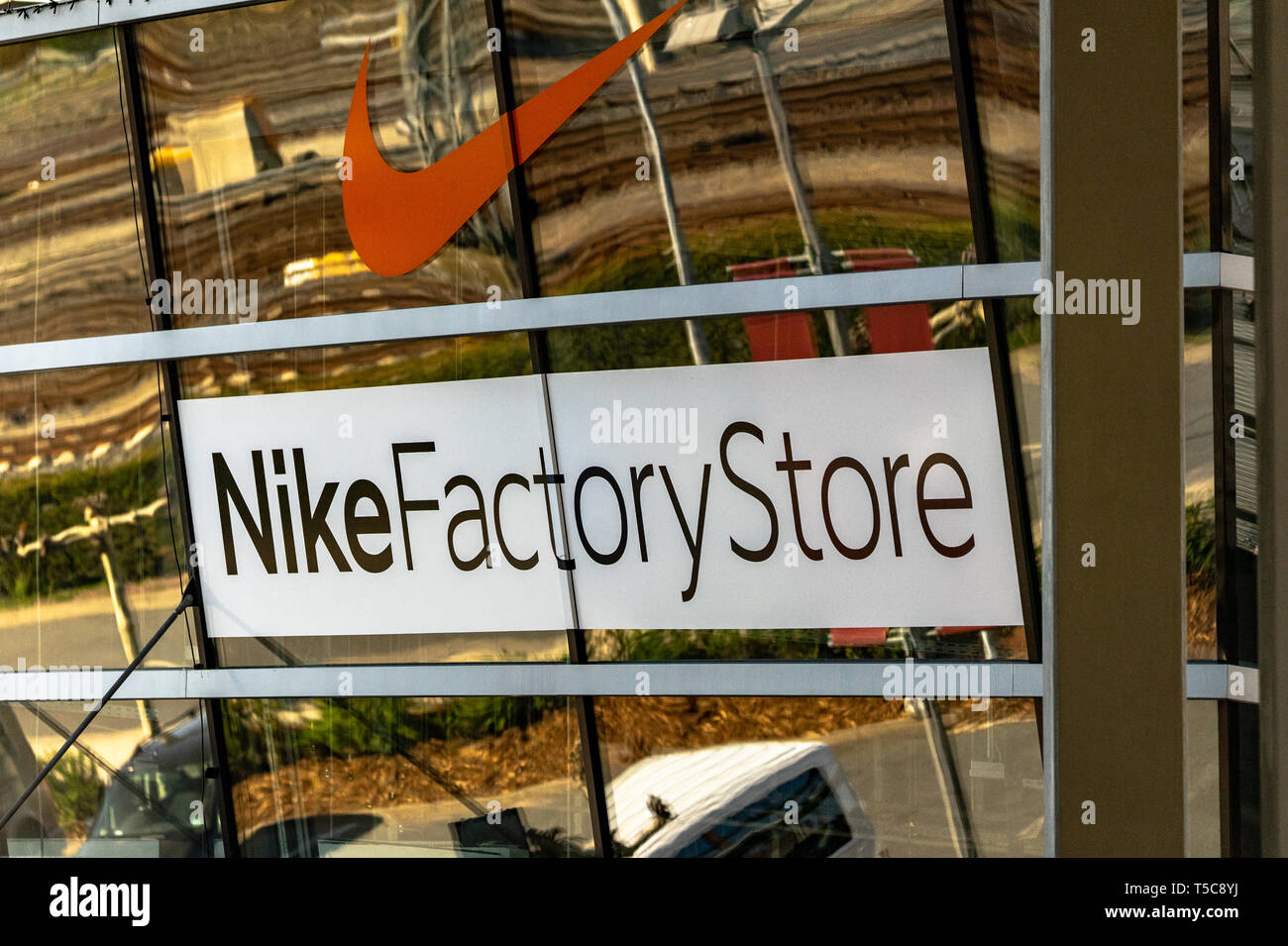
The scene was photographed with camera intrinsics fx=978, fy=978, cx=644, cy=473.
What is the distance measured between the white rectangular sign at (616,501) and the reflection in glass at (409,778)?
1.45 ft

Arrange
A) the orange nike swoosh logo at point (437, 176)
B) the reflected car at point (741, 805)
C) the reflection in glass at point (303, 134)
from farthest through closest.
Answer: the reflection in glass at point (303, 134), the orange nike swoosh logo at point (437, 176), the reflected car at point (741, 805)

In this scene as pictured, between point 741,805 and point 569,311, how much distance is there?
252cm

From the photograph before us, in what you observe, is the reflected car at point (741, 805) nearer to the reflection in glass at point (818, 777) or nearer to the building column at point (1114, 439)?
the reflection in glass at point (818, 777)

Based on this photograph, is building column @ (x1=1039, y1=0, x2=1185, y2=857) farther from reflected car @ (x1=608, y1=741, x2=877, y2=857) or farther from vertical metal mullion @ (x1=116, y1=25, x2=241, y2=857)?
vertical metal mullion @ (x1=116, y1=25, x2=241, y2=857)

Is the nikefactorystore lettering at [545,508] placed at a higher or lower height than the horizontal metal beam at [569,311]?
lower

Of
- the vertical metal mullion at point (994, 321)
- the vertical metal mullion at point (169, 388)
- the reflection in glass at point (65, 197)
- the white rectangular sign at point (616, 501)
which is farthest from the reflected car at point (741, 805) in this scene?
the reflection in glass at point (65, 197)

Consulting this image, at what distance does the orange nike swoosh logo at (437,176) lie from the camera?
4.72 m

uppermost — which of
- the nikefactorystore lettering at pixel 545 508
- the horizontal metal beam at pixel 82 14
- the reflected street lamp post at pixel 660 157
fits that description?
the horizontal metal beam at pixel 82 14

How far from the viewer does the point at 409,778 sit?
498 cm

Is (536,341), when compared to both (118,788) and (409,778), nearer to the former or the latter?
(409,778)

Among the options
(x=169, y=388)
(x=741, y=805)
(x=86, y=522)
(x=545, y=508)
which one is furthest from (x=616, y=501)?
(x=86, y=522)

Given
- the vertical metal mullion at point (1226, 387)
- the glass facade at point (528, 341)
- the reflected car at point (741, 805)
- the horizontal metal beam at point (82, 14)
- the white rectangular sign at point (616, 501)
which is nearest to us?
the vertical metal mullion at point (1226, 387)
